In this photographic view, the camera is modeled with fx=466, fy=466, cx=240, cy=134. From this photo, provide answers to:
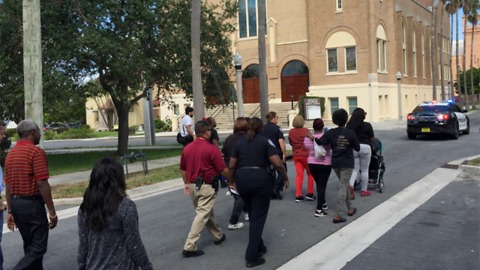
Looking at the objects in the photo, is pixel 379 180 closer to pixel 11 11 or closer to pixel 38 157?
pixel 38 157

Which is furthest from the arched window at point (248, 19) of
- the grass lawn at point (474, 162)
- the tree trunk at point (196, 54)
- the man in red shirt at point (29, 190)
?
the man in red shirt at point (29, 190)

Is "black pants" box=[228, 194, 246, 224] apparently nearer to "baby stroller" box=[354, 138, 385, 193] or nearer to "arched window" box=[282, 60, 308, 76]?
"baby stroller" box=[354, 138, 385, 193]

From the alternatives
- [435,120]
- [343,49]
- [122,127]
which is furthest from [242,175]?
[343,49]

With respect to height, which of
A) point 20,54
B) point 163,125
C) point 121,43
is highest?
point 121,43

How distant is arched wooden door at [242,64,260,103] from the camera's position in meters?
43.7

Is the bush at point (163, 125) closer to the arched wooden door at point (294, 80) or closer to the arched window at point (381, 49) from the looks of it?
the arched wooden door at point (294, 80)

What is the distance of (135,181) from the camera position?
1235 cm

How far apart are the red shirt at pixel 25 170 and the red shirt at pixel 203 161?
186 cm

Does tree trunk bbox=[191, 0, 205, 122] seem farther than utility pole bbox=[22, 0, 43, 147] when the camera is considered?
Yes

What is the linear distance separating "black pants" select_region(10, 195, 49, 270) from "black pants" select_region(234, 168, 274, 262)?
2175 mm

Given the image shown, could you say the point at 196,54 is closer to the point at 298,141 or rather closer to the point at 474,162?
the point at 298,141

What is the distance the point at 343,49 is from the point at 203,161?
35019 millimetres

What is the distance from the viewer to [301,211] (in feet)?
27.4

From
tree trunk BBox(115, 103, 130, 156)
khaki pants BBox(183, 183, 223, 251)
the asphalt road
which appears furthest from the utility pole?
tree trunk BBox(115, 103, 130, 156)
